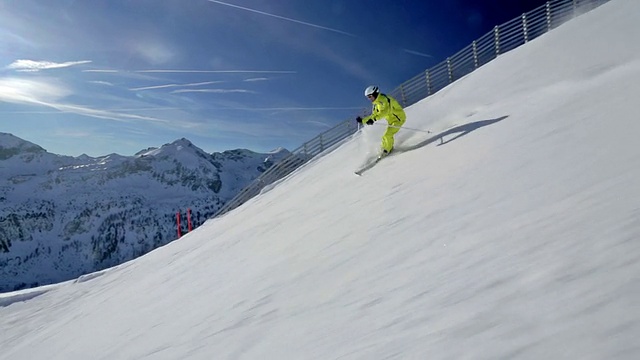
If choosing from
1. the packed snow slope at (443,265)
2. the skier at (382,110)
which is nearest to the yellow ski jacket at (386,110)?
the skier at (382,110)

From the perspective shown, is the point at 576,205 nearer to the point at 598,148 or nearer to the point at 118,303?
the point at 598,148

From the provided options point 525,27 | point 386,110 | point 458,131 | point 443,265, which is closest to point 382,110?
point 386,110

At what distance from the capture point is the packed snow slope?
222 centimetres

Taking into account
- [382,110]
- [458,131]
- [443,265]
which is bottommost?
[443,265]

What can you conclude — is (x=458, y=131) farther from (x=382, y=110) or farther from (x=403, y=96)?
(x=403, y=96)

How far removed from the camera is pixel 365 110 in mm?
21969

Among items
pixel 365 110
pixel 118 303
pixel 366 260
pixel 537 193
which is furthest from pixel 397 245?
pixel 365 110

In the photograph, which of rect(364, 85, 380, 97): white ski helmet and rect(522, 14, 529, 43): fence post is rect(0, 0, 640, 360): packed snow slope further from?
rect(522, 14, 529, 43): fence post

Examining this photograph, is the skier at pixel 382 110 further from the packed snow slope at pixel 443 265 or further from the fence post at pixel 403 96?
the fence post at pixel 403 96

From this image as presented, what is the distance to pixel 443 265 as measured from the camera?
3.37 meters

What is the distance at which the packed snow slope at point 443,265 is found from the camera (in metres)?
2.22

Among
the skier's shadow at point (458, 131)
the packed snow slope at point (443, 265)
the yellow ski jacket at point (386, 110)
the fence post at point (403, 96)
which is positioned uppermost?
the fence post at point (403, 96)

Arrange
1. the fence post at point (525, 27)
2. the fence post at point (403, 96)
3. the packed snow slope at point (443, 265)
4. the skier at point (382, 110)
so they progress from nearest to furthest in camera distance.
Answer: the packed snow slope at point (443, 265)
the skier at point (382, 110)
the fence post at point (525, 27)
the fence post at point (403, 96)

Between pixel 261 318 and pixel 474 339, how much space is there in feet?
7.73
